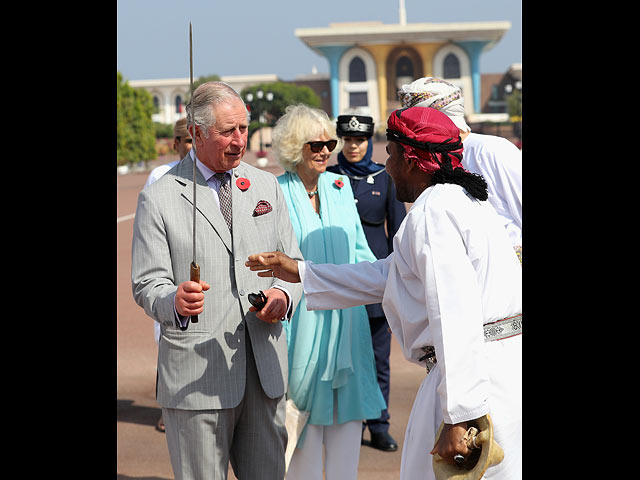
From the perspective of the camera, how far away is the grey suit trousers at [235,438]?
121 inches

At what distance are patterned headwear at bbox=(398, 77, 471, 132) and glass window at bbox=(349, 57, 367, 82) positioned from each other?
269ft

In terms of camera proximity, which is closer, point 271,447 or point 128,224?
point 271,447

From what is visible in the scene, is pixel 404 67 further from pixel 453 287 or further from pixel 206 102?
pixel 453 287

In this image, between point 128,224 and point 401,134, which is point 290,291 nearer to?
point 401,134

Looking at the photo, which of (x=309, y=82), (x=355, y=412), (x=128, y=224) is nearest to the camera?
(x=355, y=412)

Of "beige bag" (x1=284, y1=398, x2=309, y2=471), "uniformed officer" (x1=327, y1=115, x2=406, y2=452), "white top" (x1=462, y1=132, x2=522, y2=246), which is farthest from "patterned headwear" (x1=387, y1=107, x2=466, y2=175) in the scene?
"uniformed officer" (x1=327, y1=115, x2=406, y2=452)

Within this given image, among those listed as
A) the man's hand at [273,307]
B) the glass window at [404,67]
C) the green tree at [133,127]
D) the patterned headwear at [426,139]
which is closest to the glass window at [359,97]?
the glass window at [404,67]

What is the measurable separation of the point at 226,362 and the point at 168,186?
0.74 metres

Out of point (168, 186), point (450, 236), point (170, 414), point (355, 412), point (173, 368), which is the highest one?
point (168, 186)

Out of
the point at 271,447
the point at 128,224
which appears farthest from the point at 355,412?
the point at 128,224

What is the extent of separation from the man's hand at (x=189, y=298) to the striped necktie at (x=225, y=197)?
1.55 ft

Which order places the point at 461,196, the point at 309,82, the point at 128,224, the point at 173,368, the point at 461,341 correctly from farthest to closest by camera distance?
the point at 309,82 < the point at 128,224 < the point at 173,368 < the point at 461,196 < the point at 461,341

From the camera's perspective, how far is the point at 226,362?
3.11 meters

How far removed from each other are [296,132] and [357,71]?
8196 centimetres
